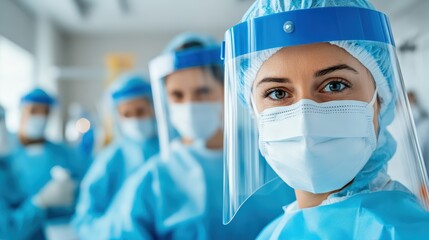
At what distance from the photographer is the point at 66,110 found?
6.05 m

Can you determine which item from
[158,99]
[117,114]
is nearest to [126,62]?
[117,114]

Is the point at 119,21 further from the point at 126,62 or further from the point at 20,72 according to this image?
the point at 126,62

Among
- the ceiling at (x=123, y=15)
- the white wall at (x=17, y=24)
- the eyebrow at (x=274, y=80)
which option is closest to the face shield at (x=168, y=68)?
the eyebrow at (x=274, y=80)

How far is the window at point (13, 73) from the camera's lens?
151 inches

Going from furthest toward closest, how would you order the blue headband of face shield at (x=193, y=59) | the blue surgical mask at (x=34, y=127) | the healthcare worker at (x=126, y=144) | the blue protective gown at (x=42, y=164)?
1. the blue surgical mask at (x=34, y=127)
2. the blue protective gown at (x=42, y=164)
3. the healthcare worker at (x=126, y=144)
4. the blue headband of face shield at (x=193, y=59)

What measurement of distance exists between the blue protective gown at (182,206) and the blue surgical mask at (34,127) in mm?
1836

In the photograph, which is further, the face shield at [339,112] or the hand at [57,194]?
the hand at [57,194]

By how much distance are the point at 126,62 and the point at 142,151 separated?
4.99ft

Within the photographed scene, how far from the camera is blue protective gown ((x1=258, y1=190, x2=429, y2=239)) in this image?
65 cm

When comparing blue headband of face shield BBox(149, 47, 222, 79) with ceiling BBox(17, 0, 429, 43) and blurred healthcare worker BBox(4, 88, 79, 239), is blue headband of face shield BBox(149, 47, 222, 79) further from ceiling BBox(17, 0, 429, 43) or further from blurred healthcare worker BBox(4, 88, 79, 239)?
ceiling BBox(17, 0, 429, 43)

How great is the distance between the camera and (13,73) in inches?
174

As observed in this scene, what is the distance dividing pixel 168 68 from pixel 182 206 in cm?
45

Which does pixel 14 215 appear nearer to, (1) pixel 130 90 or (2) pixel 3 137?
(2) pixel 3 137

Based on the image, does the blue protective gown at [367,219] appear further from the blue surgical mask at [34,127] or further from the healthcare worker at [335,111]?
the blue surgical mask at [34,127]
